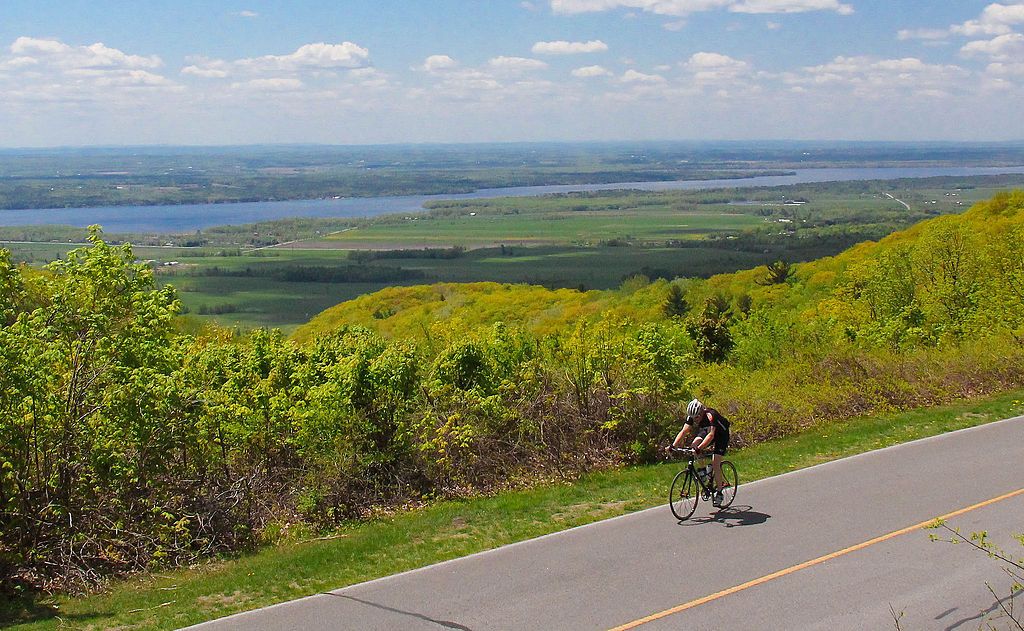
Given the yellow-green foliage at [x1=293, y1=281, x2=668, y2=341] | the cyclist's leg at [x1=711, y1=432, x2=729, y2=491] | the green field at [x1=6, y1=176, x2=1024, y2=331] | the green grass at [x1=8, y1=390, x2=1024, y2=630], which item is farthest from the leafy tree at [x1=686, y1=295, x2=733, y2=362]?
the green field at [x1=6, y1=176, x2=1024, y2=331]

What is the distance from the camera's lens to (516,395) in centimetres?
1738

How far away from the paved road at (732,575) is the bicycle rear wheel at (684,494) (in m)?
0.15

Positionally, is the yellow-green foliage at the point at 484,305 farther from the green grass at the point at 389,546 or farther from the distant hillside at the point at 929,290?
the green grass at the point at 389,546

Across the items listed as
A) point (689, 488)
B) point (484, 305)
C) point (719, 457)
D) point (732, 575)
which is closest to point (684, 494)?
point (689, 488)

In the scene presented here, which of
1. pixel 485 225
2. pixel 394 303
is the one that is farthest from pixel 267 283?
pixel 485 225

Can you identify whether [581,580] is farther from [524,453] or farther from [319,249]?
[319,249]

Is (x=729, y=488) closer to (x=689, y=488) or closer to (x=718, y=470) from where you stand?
(x=718, y=470)

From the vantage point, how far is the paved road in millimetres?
9625

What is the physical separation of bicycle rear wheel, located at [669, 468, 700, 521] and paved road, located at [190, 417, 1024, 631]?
155 mm

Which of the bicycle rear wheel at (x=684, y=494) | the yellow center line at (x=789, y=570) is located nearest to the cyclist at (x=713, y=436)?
the bicycle rear wheel at (x=684, y=494)

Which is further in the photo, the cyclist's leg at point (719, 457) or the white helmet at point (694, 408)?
the cyclist's leg at point (719, 457)

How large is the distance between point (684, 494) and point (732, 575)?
8.01ft

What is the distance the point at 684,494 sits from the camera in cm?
1311

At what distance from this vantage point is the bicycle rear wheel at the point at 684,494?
13.1 meters
